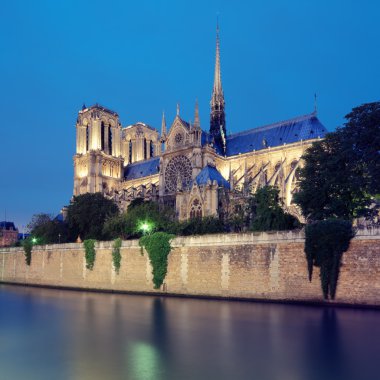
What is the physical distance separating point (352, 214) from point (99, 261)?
18.7 m

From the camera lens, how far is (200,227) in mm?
33688

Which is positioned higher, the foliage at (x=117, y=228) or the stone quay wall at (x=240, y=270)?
the foliage at (x=117, y=228)

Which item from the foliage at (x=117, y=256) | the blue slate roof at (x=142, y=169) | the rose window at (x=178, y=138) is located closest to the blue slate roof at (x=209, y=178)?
the foliage at (x=117, y=256)

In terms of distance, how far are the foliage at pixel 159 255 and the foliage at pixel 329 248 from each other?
33.7 ft

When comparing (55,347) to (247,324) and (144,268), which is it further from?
(144,268)

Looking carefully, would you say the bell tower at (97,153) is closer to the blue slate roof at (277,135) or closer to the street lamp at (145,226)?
the blue slate roof at (277,135)

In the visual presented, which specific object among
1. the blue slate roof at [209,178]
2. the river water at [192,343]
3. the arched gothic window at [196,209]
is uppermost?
the blue slate roof at [209,178]

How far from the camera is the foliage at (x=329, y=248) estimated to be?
2120 centimetres

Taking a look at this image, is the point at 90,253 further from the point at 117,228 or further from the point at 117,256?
the point at 117,228

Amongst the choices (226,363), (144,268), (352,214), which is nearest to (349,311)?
(352,214)

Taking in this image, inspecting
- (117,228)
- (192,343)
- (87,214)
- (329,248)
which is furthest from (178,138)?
(192,343)

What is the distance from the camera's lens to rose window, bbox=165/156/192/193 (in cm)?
5566

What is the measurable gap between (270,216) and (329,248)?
8.04 meters

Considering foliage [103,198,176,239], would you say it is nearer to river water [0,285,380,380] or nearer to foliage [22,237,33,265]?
foliage [22,237,33,265]
